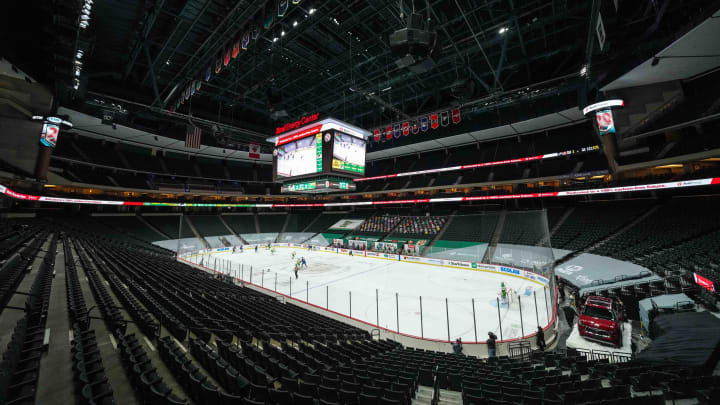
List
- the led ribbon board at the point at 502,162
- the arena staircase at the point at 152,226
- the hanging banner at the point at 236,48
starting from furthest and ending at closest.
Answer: the arena staircase at the point at 152,226, the led ribbon board at the point at 502,162, the hanging banner at the point at 236,48

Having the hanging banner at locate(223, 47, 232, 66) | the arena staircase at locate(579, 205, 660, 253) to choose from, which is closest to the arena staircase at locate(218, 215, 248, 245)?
the hanging banner at locate(223, 47, 232, 66)

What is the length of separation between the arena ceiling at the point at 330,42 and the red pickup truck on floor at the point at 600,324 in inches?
428

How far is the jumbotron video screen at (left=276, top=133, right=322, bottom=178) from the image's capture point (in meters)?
18.9

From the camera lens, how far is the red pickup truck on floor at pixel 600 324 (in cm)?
942

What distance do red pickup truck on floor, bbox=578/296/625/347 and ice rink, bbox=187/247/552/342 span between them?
141 cm

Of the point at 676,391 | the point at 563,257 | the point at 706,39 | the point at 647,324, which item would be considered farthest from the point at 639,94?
the point at 676,391

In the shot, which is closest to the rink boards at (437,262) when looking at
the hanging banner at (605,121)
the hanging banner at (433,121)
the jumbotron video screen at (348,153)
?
the hanging banner at (605,121)

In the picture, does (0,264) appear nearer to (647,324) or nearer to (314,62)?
(314,62)

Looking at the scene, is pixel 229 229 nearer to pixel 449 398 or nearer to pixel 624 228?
pixel 449 398

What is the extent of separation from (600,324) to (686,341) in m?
2.74

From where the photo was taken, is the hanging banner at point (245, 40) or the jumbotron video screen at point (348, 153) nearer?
the hanging banner at point (245, 40)

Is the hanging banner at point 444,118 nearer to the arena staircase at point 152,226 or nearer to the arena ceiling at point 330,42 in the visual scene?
the arena ceiling at point 330,42

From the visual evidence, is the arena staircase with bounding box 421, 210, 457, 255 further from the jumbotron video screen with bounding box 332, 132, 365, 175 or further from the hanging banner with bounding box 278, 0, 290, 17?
the hanging banner with bounding box 278, 0, 290, 17

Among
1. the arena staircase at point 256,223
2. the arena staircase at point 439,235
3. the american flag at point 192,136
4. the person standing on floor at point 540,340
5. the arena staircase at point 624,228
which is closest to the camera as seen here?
the person standing on floor at point 540,340
